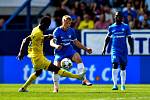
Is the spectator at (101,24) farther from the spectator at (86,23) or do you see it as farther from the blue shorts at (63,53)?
the blue shorts at (63,53)

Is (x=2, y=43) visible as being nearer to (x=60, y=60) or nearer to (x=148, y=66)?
(x=148, y=66)

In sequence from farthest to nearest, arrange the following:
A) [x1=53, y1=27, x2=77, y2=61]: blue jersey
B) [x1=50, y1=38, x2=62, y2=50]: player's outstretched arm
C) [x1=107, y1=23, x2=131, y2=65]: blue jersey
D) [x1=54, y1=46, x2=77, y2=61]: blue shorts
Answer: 1. [x1=107, y1=23, x2=131, y2=65]: blue jersey
2. [x1=54, y1=46, x2=77, y2=61]: blue shorts
3. [x1=53, y1=27, x2=77, y2=61]: blue jersey
4. [x1=50, y1=38, x2=62, y2=50]: player's outstretched arm

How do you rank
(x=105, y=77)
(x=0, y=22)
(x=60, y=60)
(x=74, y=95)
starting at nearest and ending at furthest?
(x=74, y=95)
(x=60, y=60)
(x=105, y=77)
(x=0, y=22)

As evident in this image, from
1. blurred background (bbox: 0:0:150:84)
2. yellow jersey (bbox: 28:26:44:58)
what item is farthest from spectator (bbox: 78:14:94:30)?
yellow jersey (bbox: 28:26:44:58)

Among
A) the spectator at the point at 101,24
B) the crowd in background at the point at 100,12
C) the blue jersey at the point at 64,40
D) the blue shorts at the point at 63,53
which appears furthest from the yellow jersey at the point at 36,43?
the spectator at the point at 101,24

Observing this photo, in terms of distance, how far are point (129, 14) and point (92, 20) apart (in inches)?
57.4

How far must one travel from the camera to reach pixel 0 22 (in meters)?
30.3

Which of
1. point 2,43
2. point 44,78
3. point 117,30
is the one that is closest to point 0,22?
point 2,43

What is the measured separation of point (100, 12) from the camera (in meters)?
30.3

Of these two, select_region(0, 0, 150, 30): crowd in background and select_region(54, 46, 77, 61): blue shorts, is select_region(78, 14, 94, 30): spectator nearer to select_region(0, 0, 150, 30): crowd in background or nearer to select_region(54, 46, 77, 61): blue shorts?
select_region(0, 0, 150, 30): crowd in background

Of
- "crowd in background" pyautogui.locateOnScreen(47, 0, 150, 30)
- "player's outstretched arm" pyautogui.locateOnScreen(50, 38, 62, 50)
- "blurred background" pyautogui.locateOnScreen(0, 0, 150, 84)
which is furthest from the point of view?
"crowd in background" pyautogui.locateOnScreen(47, 0, 150, 30)

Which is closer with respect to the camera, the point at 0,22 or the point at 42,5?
the point at 0,22

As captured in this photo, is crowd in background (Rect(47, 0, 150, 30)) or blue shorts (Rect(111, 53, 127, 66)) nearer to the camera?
blue shorts (Rect(111, 53, 127, 66))

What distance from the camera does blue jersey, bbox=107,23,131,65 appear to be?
21.8 m
